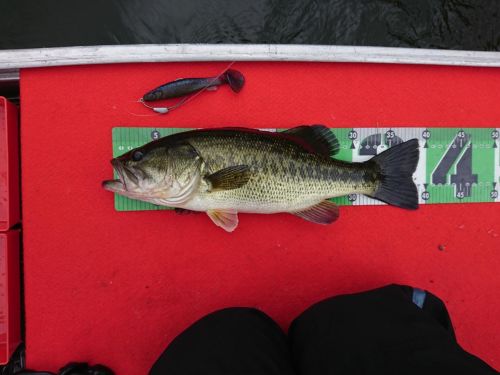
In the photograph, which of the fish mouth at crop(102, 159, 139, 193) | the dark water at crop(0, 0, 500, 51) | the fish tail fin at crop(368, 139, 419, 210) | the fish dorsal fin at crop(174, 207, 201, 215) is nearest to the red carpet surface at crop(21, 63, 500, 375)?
the fish dorsal fin at crop(174, 207, 201, 215)

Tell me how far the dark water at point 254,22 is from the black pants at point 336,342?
200cm

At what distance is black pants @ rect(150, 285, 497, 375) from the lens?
1.37 meters

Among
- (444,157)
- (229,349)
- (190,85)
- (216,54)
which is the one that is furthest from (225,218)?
(444,157)

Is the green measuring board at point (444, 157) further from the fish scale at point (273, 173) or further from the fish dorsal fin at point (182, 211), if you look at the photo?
the fish dorsal fin at point (182, 211)

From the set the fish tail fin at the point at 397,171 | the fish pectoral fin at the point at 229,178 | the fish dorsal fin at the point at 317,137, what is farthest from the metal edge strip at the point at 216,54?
the fish pectoral fin at the point at 229,178

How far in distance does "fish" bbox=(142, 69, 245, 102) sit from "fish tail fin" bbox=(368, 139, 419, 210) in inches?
35.8

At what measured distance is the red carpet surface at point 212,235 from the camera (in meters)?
1.93

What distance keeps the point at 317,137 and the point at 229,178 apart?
1.87 ft

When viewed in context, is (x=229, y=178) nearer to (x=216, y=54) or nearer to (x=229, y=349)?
(x=216, y=54)

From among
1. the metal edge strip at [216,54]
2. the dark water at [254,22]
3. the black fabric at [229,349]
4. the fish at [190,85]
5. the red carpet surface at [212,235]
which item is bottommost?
the black fabric at [229,349]

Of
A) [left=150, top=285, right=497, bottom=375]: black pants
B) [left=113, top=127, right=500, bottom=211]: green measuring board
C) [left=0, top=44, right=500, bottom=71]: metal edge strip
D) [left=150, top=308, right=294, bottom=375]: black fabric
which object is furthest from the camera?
[left=113, top=127, right=500, bottom=211]: green measuring board

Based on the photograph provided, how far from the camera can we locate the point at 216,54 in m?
1.86

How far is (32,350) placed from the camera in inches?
76.7

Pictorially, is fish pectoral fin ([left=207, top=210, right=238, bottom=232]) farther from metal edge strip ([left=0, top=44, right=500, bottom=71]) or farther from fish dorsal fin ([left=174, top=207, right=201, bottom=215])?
metal edge strip ([left=0, top=44, right=500, bottom=71])
